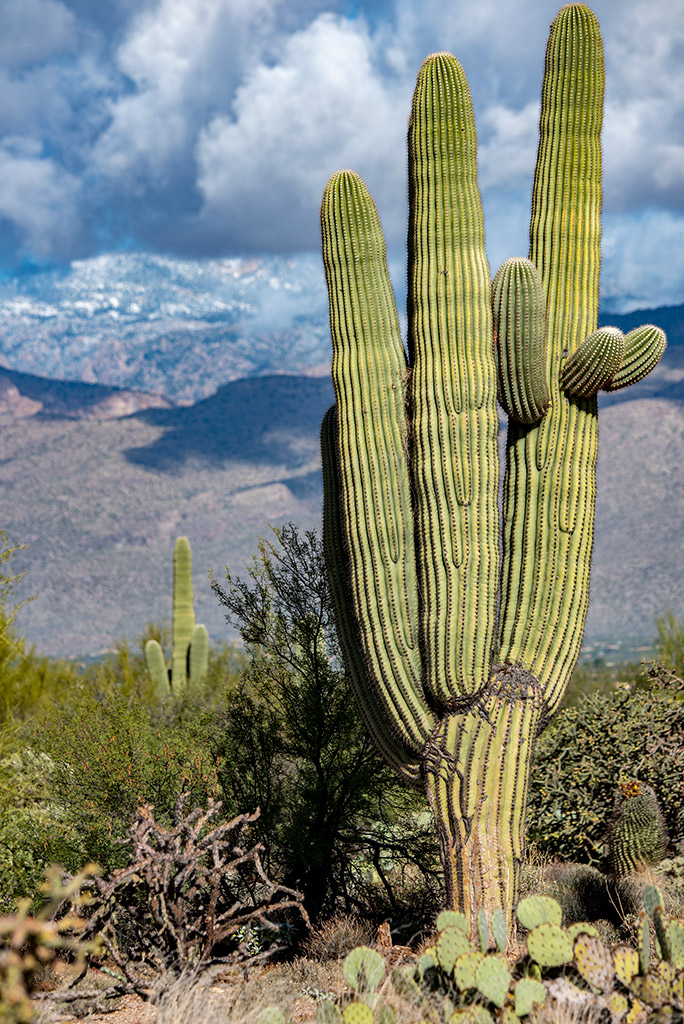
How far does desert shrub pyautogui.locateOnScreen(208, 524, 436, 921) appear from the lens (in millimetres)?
9594

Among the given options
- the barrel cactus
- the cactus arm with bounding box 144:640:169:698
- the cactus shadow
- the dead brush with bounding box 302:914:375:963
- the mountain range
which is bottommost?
the dead brush with bounding box 302:914:375:963

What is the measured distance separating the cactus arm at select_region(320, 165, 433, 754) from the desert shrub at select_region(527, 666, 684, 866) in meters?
4.40

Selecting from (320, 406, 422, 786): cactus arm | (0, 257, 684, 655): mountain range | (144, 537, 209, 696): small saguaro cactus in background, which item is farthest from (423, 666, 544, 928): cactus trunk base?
(0, 257, 684, 655): mountain range

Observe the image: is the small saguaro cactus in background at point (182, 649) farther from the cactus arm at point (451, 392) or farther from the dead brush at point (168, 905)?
the cactus arm at point (451, 392)

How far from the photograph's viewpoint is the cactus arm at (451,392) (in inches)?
268

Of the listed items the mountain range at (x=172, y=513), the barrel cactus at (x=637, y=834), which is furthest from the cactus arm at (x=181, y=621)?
the mountain range at (x=172, y=513)

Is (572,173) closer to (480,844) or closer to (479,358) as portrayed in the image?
(479,358)

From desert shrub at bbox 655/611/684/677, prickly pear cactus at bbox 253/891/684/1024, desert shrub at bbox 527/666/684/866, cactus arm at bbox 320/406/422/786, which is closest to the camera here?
prickly pear cactus at bbox 253/891/684/1024

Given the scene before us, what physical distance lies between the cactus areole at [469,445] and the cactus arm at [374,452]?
Answer: 0.01 metres

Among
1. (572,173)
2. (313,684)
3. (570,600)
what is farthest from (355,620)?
(572,173)

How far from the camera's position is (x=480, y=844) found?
6.56 metres

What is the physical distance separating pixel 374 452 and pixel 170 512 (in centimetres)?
11747

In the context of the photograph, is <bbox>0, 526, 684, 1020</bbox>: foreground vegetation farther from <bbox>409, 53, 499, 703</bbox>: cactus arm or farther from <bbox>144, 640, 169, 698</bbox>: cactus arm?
<bbox>144, 640, 169, 698</bbox>: cactus arm

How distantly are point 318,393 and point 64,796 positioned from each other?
186 metres
